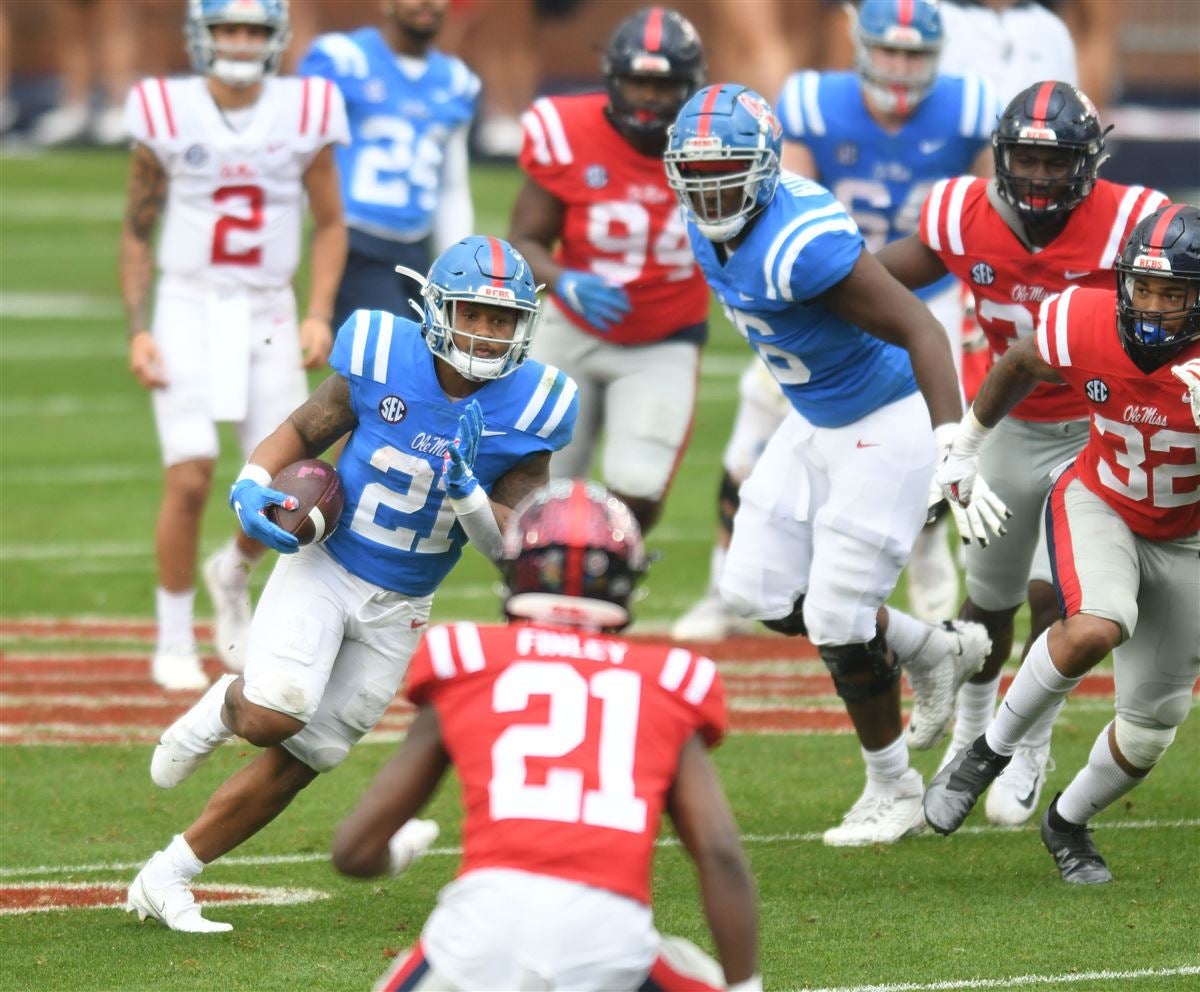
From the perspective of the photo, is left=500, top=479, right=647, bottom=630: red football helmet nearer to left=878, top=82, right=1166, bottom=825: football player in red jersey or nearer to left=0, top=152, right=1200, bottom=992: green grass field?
left=0, top=152, right=1200, bottom=992: green grass field

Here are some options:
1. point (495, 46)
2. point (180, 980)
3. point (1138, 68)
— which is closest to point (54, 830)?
point (180, 980)

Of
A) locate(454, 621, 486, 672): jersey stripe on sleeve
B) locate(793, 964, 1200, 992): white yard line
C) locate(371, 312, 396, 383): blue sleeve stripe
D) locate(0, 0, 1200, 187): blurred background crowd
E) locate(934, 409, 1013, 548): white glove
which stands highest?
locate(454, 621, 486, 672): jersey stripe on sleeve

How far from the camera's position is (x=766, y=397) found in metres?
7.61

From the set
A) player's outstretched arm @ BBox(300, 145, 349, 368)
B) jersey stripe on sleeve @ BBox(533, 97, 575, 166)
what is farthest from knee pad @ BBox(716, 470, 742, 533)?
player's outstretched arm @ BBox(300, 145, 349, 368)

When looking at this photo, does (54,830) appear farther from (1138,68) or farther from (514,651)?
(1138,68)

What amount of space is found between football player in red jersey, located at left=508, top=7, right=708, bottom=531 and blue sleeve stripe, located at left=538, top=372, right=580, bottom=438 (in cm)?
198

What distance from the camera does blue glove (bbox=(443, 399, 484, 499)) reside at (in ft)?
14.3

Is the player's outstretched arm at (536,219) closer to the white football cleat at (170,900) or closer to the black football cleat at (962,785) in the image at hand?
the black football cleat at (962,785)

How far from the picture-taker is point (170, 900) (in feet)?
14.8

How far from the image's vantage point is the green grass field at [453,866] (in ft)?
14.1

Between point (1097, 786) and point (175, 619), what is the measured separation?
314 centimetres

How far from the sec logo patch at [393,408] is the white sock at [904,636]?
4.65 feet

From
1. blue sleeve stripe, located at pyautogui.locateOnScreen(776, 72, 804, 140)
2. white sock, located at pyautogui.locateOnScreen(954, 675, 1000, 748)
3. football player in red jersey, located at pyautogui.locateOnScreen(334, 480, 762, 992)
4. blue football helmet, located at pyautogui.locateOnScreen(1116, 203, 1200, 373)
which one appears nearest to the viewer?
football player in red jersey, located at pyautogui.locateOnScreen(334, 480, 762, 992)

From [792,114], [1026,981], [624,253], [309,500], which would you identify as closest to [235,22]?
[624,253]
